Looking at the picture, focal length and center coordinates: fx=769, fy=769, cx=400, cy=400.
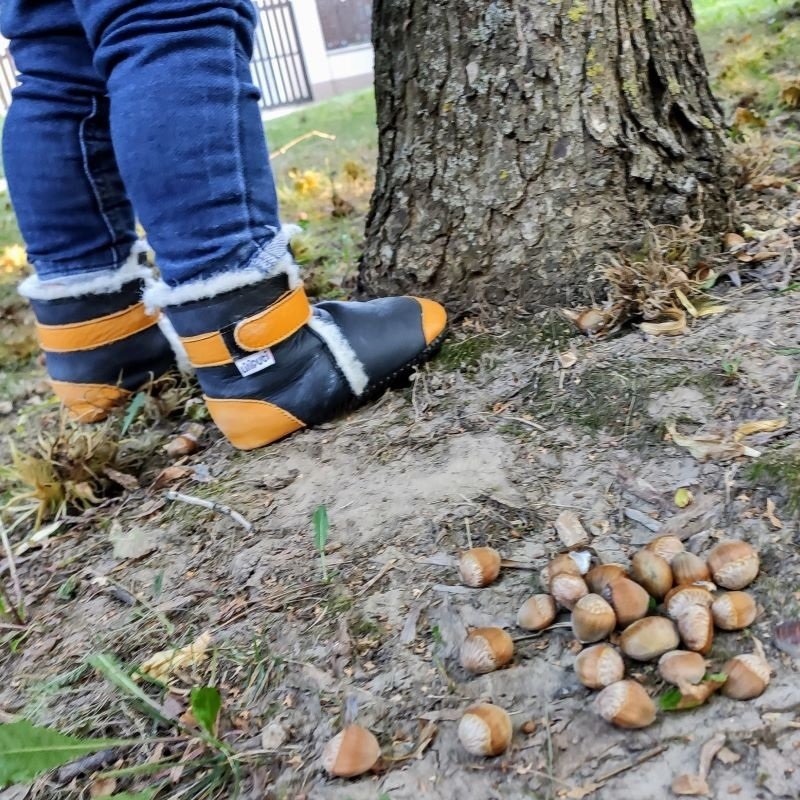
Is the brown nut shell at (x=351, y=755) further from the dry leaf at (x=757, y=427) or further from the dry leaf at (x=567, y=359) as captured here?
the dry leaf at (x=567, y=359)

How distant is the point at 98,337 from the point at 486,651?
112 centimetres

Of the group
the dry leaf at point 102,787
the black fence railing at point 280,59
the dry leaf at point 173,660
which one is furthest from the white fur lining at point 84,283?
the black fence railing at point 280,59

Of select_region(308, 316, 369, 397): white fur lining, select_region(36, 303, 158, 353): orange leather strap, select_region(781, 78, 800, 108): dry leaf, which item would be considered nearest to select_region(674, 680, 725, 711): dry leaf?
select_region(308, 316, 369, 397): white fur lining

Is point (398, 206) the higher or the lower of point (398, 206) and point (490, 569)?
the higher

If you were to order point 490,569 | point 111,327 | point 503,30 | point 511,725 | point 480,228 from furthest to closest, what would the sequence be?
point 111,327 → point 480,228 → point 503,30 → point 490,569 → point 511,725

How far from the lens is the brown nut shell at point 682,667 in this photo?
2.43 feet

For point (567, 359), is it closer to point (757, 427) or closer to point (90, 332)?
point (757, 427)

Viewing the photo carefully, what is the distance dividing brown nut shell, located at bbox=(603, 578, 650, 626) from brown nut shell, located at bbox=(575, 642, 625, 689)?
0.15 ft

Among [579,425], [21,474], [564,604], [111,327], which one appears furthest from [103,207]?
[564,604]

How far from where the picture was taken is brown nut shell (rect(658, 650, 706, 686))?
0.74m

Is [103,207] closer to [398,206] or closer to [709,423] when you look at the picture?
[398,206]

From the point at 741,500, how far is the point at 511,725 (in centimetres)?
40

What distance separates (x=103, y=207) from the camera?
1.53m

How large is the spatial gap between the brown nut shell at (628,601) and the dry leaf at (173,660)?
0.50 meters
